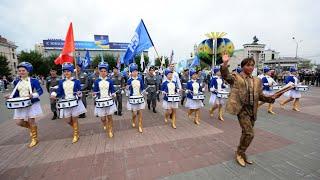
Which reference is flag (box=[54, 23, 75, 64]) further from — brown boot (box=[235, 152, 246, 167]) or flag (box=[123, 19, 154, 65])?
brown boot (box=[235, 152, 246, 167])

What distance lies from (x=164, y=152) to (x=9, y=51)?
81.4 m

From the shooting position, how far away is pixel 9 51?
67.2 m

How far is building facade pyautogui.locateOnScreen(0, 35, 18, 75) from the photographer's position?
62.7 meters

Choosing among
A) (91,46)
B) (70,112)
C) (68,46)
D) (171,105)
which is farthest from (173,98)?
(91,46)

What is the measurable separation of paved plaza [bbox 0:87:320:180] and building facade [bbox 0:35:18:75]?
230 ft

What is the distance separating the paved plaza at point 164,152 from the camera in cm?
382

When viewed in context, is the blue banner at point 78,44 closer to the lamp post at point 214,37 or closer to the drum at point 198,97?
the lamp post at point 214,37

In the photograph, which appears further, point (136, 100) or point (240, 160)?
point (136, 100)

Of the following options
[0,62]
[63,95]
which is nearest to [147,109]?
[63,95]

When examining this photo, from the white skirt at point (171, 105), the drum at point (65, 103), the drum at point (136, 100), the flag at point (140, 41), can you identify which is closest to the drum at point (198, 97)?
the white skirt at point (171, 105)

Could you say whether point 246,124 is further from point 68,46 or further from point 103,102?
point 68,46

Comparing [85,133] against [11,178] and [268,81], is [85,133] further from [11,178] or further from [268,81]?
[268,81]

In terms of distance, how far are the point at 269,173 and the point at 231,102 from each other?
1.45 metres

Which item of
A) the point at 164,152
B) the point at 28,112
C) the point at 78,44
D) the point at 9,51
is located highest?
the point at 78,44
